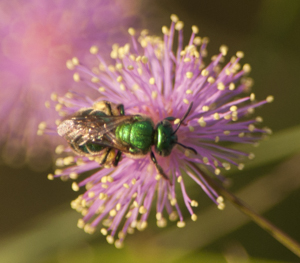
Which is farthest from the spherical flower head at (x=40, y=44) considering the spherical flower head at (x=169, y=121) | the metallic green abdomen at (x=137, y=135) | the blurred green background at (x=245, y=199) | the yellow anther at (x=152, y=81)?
the metallic green abdomen at (x=137, y=135)

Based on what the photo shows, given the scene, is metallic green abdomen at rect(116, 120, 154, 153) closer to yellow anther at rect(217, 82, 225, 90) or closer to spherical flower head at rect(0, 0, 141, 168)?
yellow anther at rect(217, 82, 225, 90)

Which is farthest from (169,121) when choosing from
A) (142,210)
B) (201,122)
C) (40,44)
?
(40,44)

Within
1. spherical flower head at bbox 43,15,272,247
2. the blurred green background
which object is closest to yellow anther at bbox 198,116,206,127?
spherical flower head at bbox 43,15,272,247

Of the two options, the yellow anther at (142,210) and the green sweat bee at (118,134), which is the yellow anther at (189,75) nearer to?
the green sweat bee at (118,134)

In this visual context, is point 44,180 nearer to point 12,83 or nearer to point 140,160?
point 12,83

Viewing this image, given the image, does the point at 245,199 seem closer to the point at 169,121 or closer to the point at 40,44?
the point at 169,121
